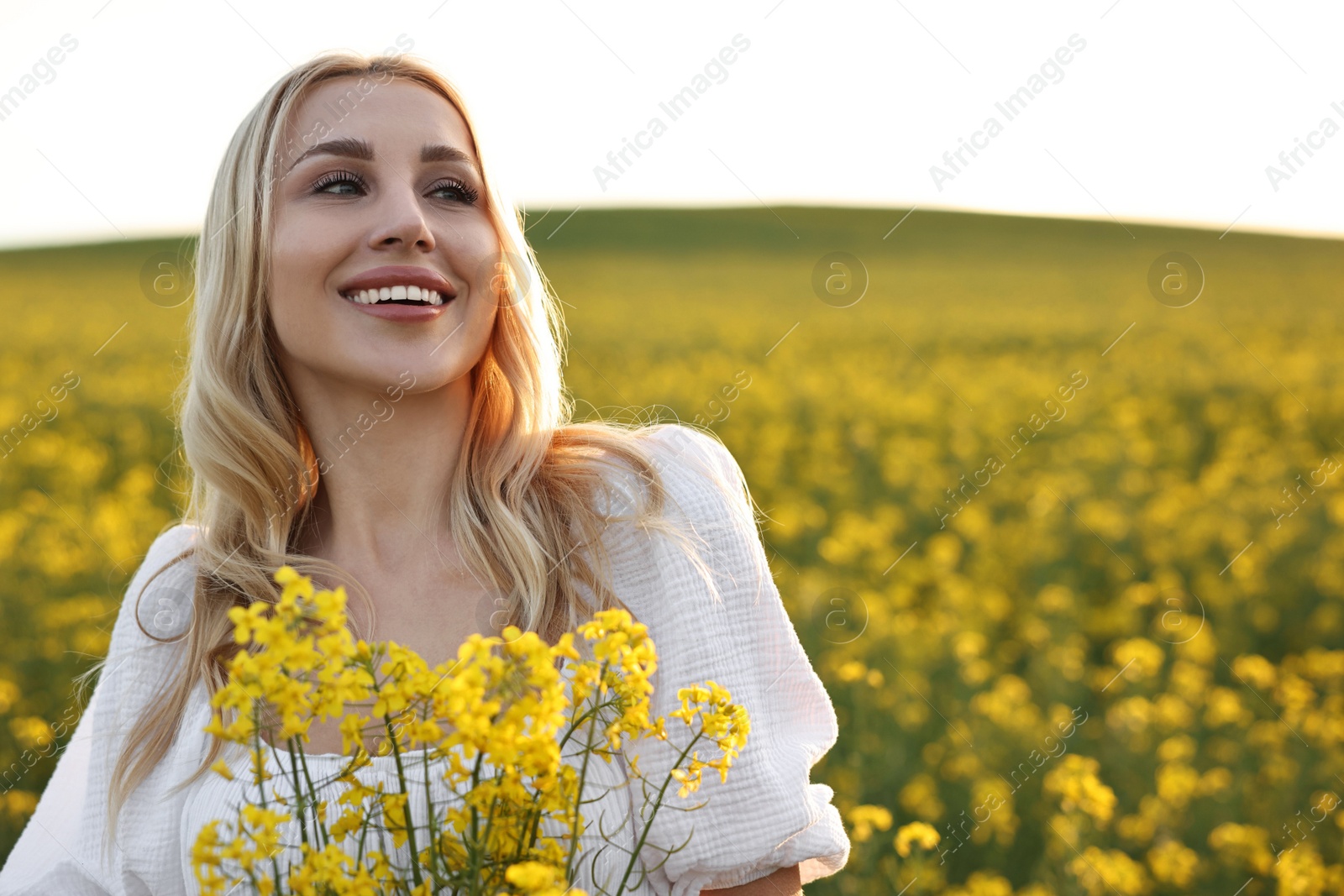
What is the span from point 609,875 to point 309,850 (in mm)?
660

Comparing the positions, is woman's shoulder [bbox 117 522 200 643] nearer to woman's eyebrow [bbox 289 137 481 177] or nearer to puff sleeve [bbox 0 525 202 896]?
puff sleeve [bbox 0 525 202 896]

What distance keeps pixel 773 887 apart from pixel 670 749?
30 cm

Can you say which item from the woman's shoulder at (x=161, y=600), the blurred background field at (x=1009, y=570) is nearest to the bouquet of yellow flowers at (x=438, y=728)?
the woman's shoulder at (x=161, y=600)

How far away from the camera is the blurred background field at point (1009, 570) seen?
328cm

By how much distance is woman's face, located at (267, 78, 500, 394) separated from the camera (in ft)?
5.59

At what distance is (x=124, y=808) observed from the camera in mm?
1718

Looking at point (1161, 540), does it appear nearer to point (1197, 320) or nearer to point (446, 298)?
point (446, 298)

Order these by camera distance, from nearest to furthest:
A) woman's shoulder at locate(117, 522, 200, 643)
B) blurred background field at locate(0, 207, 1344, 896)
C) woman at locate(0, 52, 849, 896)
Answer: woman at locate(0, 52, 849, 896), woman's shoulder at locate(117, 522, 200, 643), blurred background field at locate(0, 207, 1344, 896)

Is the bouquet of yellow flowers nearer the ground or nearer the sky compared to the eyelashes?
nearer the ground

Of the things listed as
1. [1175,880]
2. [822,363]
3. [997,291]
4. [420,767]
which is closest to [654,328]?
[822,363]

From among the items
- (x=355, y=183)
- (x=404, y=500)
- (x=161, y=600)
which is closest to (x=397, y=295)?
(x=355, y=183)

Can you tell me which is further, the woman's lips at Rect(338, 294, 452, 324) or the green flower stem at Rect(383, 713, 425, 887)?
the woman's lips at Rect(338, 294, 452, 324)

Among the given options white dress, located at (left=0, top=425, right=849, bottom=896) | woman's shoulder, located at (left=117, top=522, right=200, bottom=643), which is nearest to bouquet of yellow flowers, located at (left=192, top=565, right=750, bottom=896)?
white dress, located at (left=0, top=425, right=849, bottom=896)

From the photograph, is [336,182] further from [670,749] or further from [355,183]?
[670,749]
